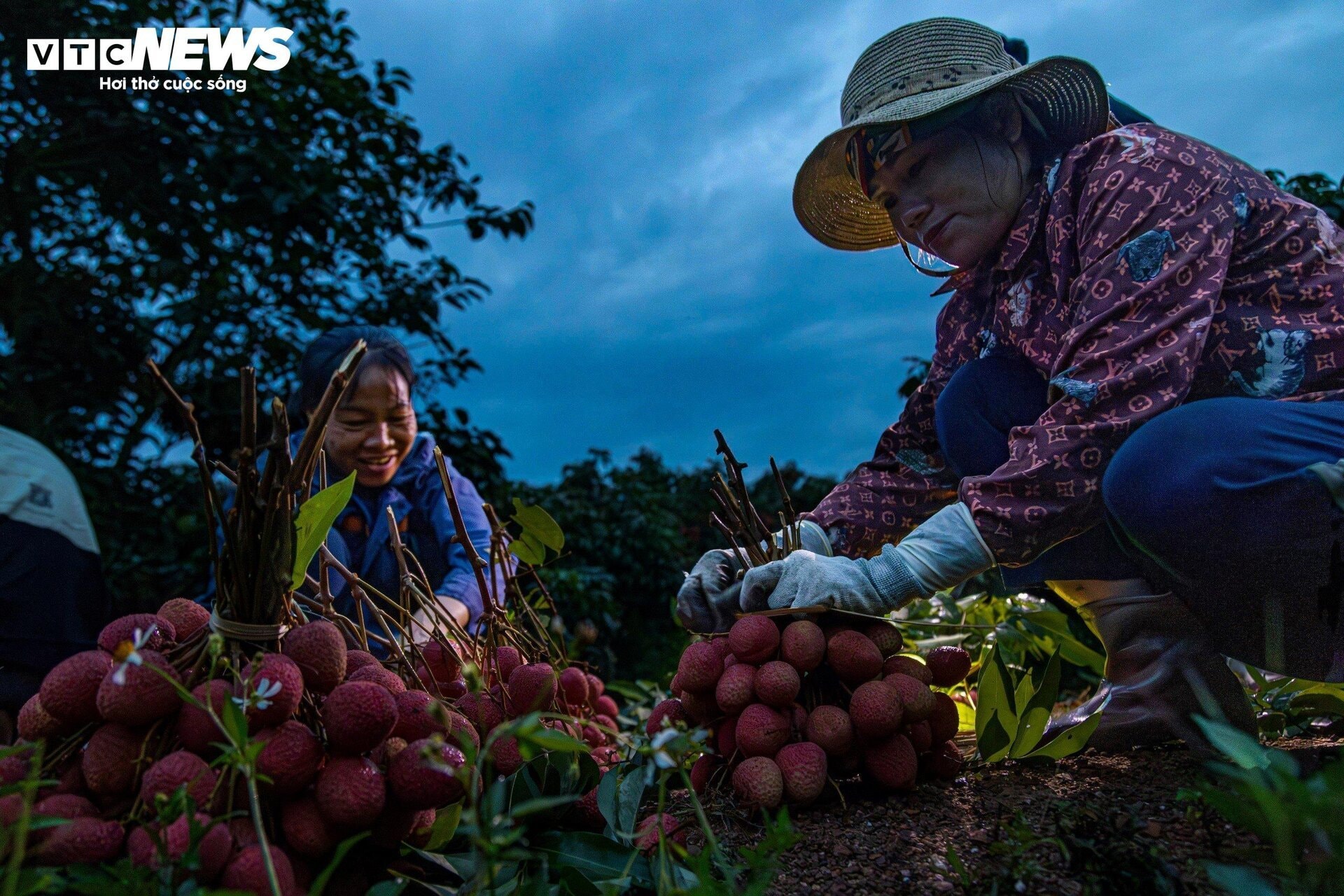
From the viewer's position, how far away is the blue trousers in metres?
1.22

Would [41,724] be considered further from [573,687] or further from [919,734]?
[919,734]

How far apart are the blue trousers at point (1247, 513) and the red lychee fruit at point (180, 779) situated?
114 cm

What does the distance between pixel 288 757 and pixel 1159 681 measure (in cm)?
136

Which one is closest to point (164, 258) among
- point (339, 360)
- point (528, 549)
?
point (339, 360)

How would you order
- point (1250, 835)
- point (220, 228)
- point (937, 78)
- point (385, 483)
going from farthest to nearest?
point (220, 228) < point (385, 483) < point (937, 78) < point (1250, 835)

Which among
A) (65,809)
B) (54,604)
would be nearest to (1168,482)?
(65,809)

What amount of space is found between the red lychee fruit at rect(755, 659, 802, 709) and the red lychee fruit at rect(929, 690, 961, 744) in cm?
22

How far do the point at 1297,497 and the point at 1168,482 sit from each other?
17cm

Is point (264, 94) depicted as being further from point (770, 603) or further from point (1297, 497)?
point (1297, 497)

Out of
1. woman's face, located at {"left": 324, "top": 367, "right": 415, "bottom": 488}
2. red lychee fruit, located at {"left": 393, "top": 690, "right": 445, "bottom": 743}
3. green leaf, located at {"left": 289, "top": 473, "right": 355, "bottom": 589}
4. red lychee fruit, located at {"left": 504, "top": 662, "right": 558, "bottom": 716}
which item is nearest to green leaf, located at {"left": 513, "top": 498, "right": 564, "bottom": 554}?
red lychee fruit, located at {"left": 504, "top": 662, "right": 558, "bottom": 716}

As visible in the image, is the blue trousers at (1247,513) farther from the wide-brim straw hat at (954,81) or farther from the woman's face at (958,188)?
the wide-brim straw hat at (954,81)

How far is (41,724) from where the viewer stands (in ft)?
2.93

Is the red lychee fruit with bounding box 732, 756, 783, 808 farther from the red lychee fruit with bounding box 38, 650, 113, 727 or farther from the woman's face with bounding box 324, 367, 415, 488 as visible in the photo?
the woman's face with bounding box 324, 367, 415, 488

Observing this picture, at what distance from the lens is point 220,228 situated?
386cm
